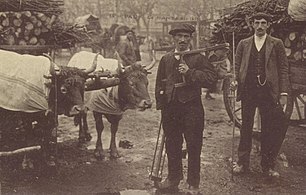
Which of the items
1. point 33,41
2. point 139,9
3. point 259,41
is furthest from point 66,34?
point 139,9

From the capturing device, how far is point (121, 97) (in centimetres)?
726

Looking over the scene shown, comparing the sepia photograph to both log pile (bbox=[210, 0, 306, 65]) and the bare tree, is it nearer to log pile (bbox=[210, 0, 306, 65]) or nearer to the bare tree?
log pile (bbox=[210, 0, 306, 65])

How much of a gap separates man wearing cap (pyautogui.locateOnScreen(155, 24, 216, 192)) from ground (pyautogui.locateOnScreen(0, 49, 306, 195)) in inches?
23.9

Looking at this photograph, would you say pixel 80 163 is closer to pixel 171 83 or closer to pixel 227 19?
pixel 171 83

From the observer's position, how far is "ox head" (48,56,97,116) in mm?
Answer: 6199

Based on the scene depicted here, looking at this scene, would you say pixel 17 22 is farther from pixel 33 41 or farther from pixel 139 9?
pixel 139 9

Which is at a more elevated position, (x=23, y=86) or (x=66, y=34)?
(x=66, y=34)

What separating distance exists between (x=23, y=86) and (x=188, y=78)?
2203 millimetres

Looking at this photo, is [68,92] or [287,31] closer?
[68,92]

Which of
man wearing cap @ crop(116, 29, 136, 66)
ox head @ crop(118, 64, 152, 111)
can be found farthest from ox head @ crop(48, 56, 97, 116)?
man wearing cap @ crop(116, 29, 136, 66)

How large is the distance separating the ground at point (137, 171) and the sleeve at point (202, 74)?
1108mm

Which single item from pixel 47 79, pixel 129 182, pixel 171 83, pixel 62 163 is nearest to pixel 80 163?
pixel 62 163

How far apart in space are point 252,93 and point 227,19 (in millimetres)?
2222

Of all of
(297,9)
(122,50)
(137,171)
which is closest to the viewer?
(297,9)
